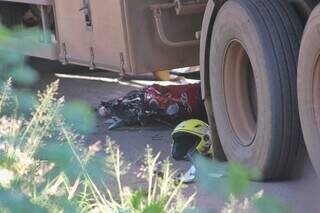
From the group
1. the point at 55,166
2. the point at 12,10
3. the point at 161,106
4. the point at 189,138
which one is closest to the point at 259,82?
the point at 189,138

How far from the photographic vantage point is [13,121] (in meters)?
2.77

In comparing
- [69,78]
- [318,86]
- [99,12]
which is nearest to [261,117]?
[318,86]

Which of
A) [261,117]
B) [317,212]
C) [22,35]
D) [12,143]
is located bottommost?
[317,212]

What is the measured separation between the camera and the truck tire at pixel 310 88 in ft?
13.5

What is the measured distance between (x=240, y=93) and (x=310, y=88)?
0.89 m

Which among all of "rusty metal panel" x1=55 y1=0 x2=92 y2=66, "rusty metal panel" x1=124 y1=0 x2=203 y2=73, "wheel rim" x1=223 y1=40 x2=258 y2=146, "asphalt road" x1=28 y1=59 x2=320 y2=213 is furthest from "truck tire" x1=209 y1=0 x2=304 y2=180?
"rusty metal panel" x1=55 y1=0 x2=92 y2=66

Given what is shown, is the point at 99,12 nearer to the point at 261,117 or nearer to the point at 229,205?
the point at 261,117

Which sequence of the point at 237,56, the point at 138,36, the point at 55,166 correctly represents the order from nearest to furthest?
the point at 55,166 → the point at 237,56 → the point at 138,36

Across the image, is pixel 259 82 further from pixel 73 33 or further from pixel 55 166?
pixel 55 166

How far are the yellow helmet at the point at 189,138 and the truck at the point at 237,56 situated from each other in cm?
31

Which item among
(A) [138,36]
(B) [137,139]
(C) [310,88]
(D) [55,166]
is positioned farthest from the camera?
(B) [137,139]

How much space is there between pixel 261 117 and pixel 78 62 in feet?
8.00

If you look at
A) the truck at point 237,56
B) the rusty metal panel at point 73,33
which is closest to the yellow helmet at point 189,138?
the truck at point 237,56

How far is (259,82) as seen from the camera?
462 centimetres
